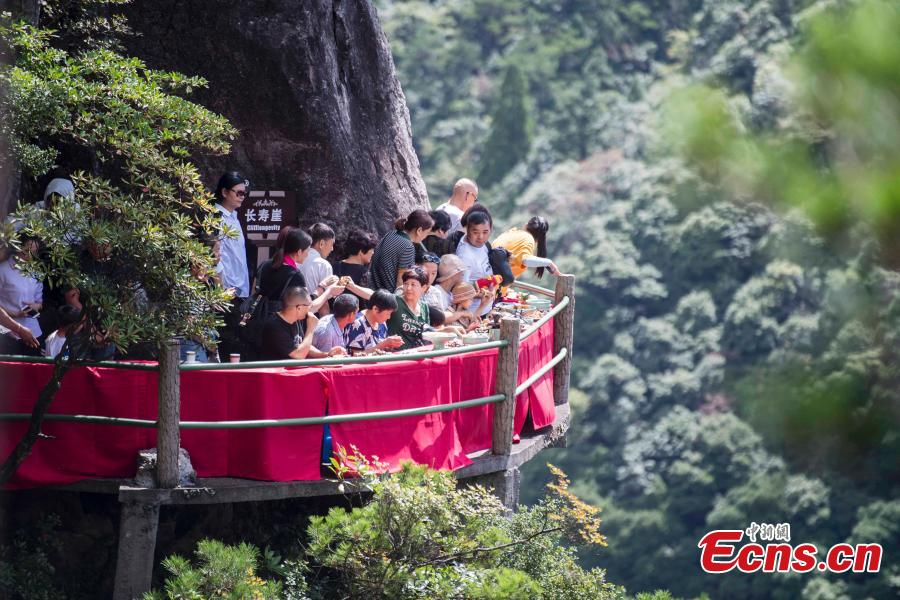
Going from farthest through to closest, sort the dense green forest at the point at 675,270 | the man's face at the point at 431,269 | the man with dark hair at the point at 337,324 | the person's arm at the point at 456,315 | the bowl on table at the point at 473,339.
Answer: the dense green forest at the point at 675,270, the person's arm at the point at 456,315, the man's face at the point at 431,269, the bowl on table at the point at 473,339, the man with dark hair at the point at 337,324

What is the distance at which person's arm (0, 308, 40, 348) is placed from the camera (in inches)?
297

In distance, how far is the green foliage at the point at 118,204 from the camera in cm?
670

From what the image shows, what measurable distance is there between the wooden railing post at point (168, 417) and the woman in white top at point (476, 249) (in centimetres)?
284

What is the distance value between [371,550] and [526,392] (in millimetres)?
2233

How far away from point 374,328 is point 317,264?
80 centimetres

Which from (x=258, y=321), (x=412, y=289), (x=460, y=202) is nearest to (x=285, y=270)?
(x=258, y=321)

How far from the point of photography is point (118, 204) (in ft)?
22.2

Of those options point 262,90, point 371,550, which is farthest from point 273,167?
point 371,550

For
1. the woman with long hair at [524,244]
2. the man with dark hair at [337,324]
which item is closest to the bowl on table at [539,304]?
the woman with long hair at [524,244]

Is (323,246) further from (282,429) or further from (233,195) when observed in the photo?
(282,429)

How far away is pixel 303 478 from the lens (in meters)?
7.29

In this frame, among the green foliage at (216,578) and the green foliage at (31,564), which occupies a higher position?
the green foliage at (216,578)

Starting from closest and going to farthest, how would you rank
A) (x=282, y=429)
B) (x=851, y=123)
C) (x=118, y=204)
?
(x=118, y=204)
(x=282, y=429)
(x=851, y=123)

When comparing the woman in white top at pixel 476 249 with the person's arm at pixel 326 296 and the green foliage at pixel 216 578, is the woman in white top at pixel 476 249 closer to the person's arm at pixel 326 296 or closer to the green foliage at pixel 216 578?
the person's arm at pixel 326 296
